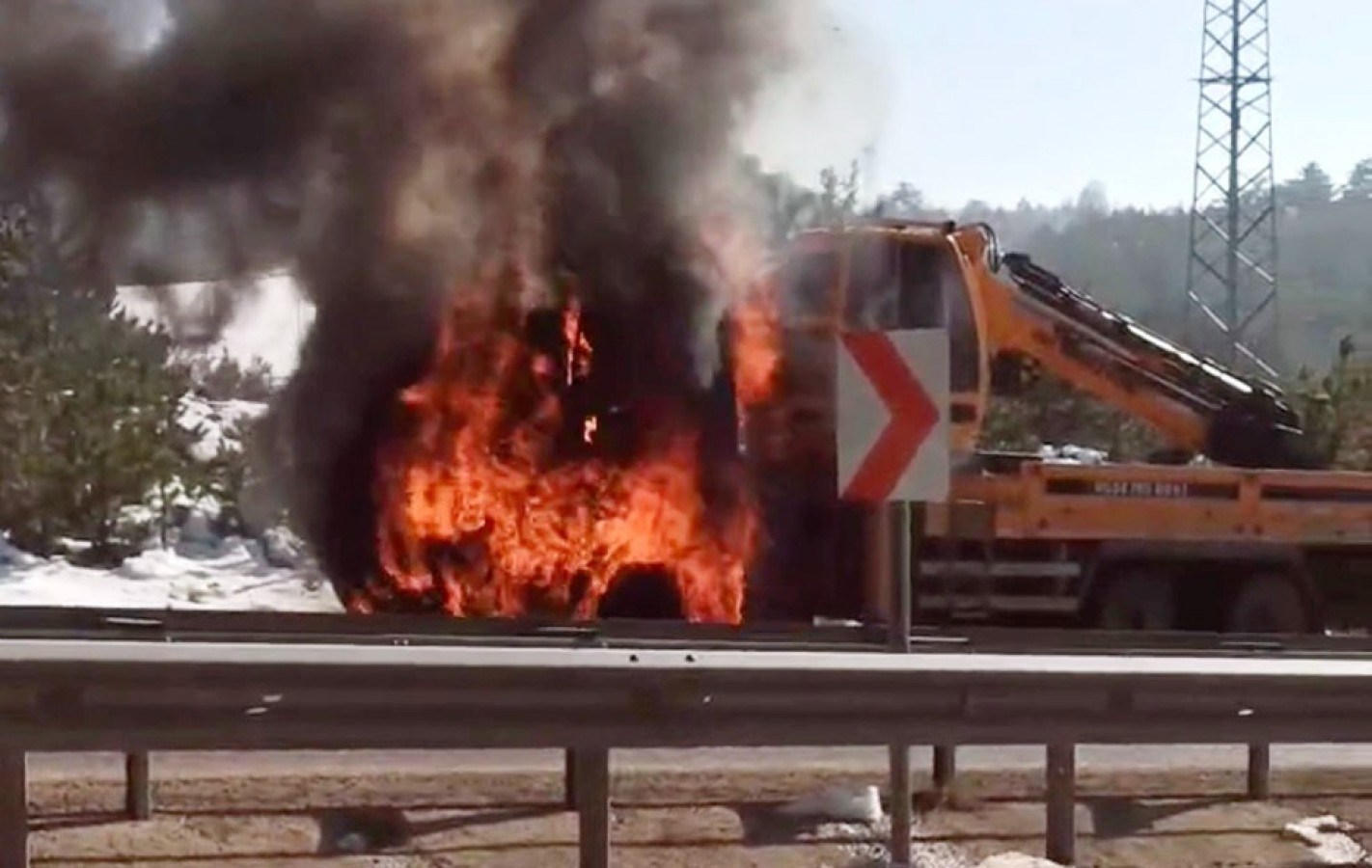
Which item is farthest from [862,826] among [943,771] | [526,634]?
[526,634]

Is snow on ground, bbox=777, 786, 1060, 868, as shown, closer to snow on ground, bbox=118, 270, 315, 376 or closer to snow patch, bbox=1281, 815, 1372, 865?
snow patch, bbox=1281, 815, 1372, 865

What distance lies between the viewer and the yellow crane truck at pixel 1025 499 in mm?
14836

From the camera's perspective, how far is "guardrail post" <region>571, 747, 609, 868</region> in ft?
22.8

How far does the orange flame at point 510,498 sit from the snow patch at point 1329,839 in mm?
5680

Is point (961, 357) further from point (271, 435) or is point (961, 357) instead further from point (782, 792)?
point (782, 792)

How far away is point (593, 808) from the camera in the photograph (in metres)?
6.99

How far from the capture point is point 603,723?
650 centimetres

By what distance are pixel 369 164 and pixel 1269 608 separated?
7596mm

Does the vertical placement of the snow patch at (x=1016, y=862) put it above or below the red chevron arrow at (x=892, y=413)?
below

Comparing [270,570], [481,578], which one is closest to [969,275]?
[481,578]

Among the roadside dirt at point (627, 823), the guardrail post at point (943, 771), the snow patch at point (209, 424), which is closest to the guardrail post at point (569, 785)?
the roadside dirt at point (627, 823)

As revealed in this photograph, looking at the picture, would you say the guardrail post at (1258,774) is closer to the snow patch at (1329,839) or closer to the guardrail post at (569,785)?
the snow patch at (1329,839)

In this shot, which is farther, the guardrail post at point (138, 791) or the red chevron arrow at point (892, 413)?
the red chevron arrow at point (892, 413)

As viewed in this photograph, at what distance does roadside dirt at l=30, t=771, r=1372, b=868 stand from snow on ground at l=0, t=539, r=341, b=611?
28.1 ft
